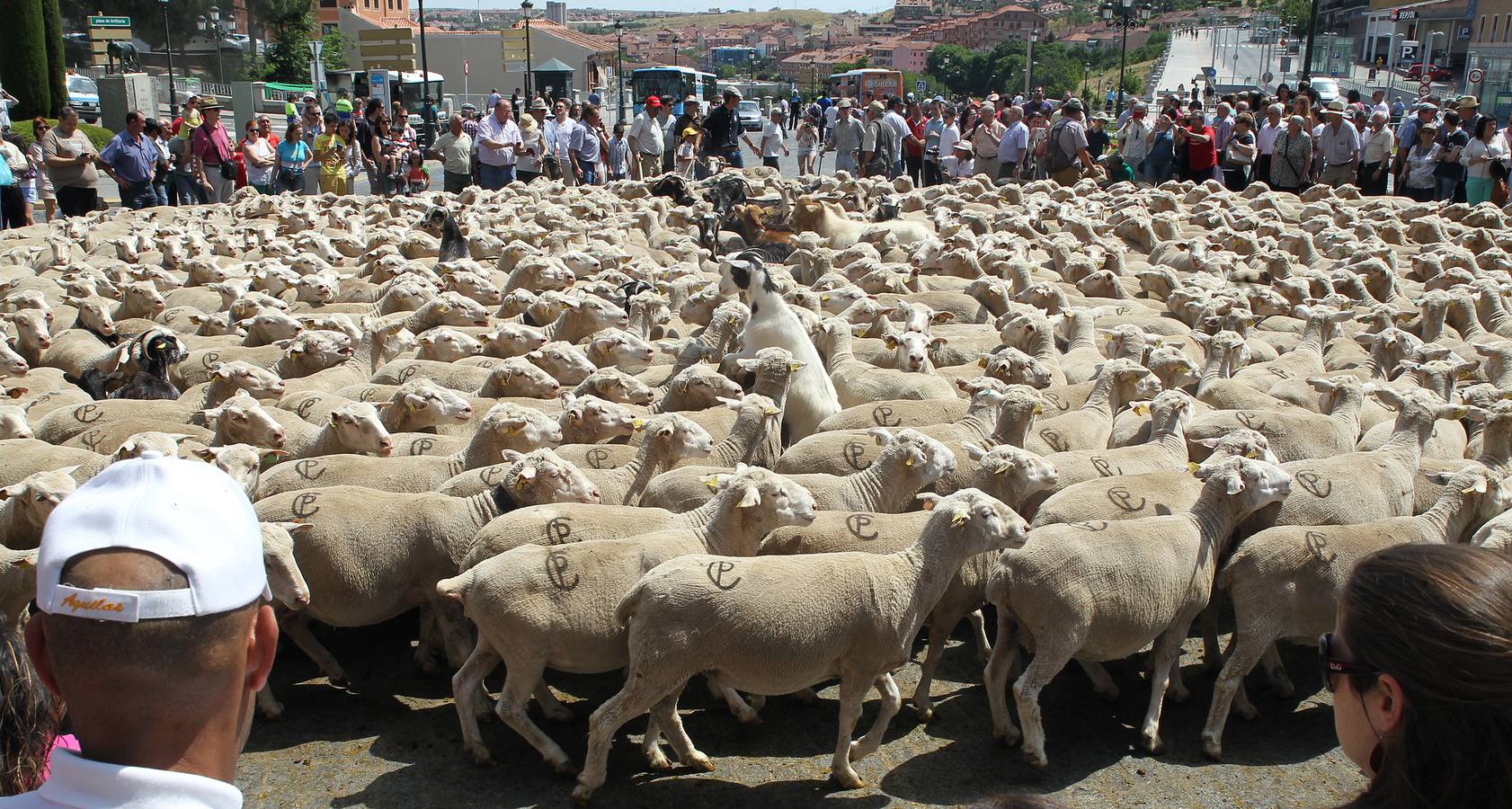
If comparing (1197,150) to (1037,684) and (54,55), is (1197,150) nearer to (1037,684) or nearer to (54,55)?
Result: (1037,684)

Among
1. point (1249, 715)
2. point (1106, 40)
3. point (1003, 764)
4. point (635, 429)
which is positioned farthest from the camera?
point (1106, 40)

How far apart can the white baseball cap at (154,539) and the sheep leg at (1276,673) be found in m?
4.54

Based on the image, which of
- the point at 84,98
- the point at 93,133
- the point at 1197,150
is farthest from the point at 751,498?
the point at 84,98

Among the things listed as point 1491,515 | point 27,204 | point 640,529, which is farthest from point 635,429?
point 27,204

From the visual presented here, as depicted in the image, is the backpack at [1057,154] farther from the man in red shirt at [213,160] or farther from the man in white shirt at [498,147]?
the man in red shirt at [213,160]

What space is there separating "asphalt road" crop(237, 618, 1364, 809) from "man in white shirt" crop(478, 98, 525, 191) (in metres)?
14.4

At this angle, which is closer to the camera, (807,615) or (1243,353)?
(807,615)

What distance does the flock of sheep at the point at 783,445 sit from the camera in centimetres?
437

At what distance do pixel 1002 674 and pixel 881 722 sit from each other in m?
0.59

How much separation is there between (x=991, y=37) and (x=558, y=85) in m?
123

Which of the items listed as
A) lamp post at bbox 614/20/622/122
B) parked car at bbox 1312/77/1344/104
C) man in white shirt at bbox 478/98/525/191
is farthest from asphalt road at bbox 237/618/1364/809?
parked car at bbox 1312/77/1344/104

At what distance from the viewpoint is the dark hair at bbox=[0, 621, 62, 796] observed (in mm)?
2049

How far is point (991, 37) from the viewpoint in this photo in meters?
170

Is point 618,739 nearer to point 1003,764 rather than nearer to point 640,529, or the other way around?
point 640,529
